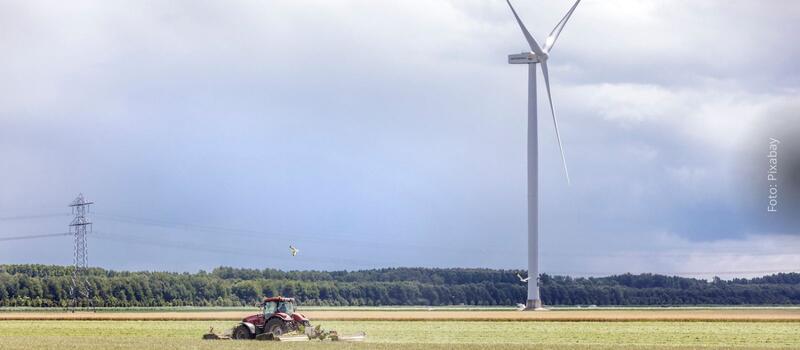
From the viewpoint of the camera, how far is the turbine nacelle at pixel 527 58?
136m

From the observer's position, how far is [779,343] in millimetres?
63188

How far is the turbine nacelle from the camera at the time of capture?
136 metres

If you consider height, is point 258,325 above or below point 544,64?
below

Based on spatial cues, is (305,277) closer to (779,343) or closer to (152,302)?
(152,302)

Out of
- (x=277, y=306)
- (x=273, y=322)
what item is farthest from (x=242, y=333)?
(x=277, y=306)

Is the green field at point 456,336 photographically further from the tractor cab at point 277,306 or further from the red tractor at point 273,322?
the tractor cab at point 277,306

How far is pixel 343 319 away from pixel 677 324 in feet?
96.2

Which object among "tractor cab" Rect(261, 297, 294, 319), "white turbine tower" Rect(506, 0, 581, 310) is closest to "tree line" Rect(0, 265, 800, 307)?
"white turbine tower" Rect(506, 0, 581, 310)

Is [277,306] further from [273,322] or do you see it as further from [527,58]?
[527,58]

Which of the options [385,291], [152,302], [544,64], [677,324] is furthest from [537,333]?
[152,302]

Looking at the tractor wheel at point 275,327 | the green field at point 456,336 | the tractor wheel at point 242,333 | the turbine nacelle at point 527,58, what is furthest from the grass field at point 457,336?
the turbine nacelle at point 527,58

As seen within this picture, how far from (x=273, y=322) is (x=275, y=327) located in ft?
1.17

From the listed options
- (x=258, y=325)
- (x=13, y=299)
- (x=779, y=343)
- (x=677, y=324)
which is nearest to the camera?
(x=779, y=343)

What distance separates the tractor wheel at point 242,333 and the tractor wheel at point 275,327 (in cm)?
103
